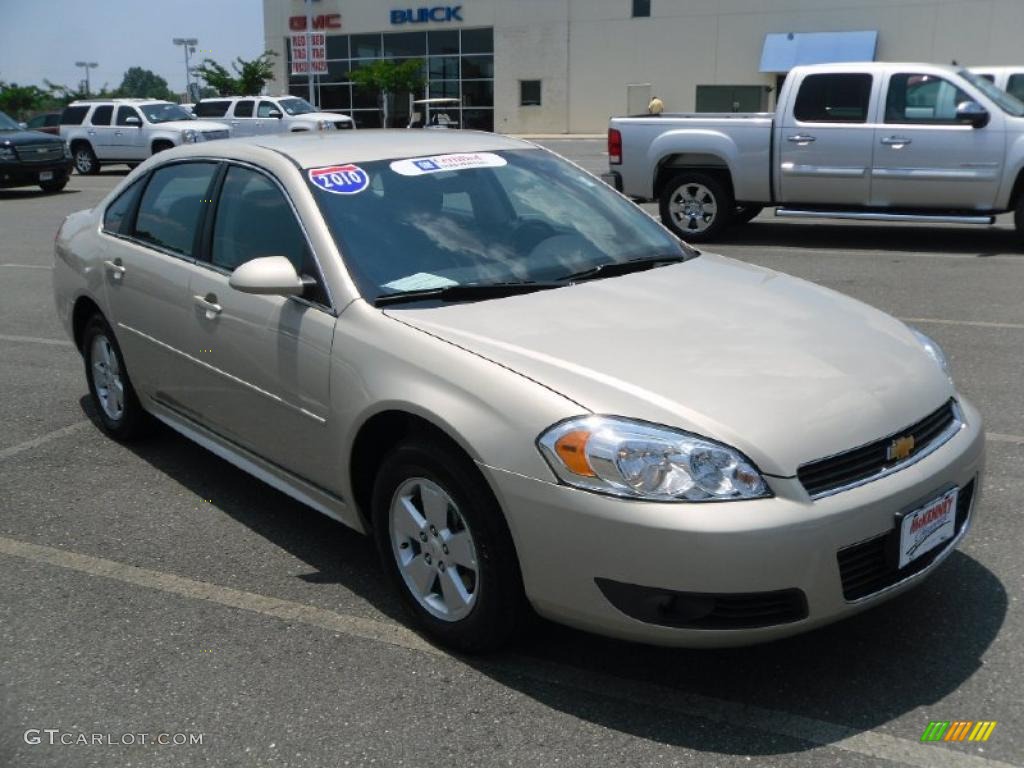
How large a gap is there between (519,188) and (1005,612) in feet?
8.02

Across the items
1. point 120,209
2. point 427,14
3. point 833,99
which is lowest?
point 120,209

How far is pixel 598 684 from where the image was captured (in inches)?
125

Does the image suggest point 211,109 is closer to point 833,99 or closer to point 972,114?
point 833,99

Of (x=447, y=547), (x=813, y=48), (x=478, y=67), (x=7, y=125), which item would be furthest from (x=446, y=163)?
(x=478, y=67)

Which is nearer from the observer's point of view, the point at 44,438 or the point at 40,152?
the point at 44,438

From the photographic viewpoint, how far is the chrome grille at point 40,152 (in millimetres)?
19984

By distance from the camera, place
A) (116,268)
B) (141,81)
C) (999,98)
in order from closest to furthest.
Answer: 1. (116,268)
2. (999,98)
3. (141,81)

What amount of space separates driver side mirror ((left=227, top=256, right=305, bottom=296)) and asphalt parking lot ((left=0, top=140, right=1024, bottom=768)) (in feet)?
3.58

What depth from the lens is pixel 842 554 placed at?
112 inches

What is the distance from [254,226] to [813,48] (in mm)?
40123

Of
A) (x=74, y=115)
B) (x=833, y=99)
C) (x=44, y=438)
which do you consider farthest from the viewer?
(x=74, y=115)

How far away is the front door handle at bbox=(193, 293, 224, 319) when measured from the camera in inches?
167

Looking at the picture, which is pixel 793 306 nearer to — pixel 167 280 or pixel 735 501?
pixel 735 501

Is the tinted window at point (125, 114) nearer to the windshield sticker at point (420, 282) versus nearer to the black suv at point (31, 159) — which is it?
the black suv at point (31, 159)
